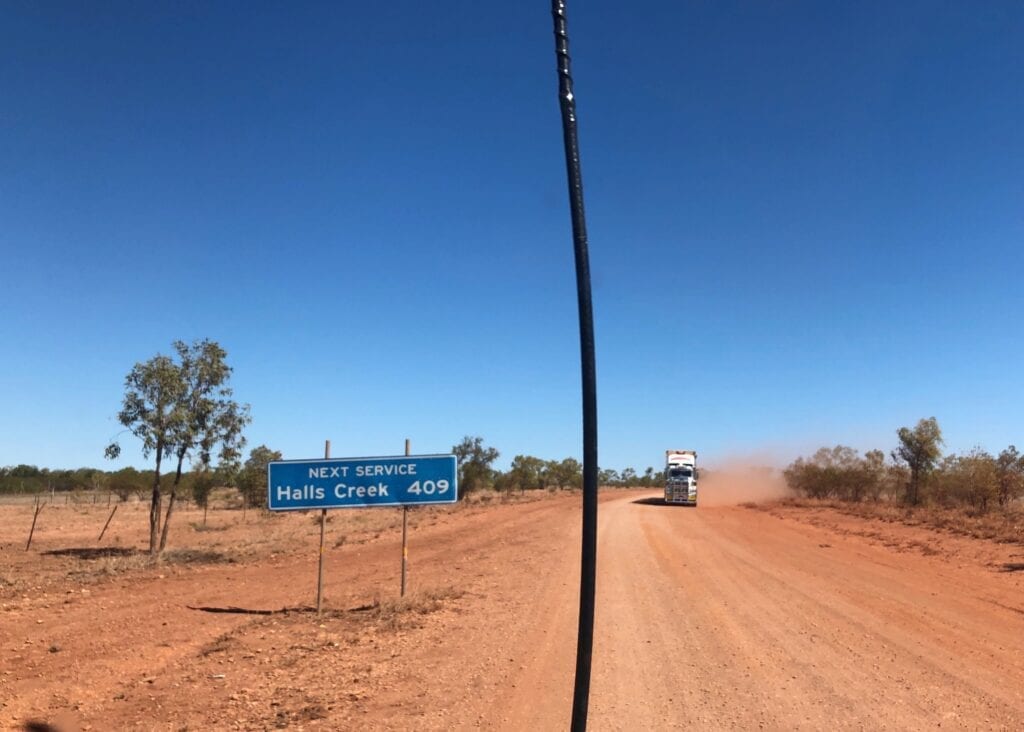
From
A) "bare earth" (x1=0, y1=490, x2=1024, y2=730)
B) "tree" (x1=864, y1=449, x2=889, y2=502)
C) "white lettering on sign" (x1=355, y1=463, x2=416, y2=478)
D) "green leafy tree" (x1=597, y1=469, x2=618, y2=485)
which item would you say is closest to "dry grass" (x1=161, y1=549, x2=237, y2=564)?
"bare earth" (x1=0, y1=490, x2=1024, y2=730)

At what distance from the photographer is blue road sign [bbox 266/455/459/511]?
476 inches

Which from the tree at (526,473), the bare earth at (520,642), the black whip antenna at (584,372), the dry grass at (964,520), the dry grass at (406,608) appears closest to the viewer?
the black whip antenna at (584,372)

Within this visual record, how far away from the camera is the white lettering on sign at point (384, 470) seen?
12.2 meters

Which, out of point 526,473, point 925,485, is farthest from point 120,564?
point 526,473

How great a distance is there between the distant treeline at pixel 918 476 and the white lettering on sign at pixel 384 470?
27706mm

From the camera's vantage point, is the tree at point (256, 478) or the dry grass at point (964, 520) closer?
the dry grass at point (964, 520)

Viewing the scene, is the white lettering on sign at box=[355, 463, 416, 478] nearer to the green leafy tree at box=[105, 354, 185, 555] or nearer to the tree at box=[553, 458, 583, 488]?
the green leafy tree at box=[105, 354, 185, 555]

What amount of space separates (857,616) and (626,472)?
453ft

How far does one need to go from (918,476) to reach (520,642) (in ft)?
141

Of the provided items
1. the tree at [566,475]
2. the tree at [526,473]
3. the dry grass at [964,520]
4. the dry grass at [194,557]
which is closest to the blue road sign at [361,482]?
the dry grass at [194,557]

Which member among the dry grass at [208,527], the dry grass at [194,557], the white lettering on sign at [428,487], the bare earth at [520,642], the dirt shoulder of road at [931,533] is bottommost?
the dry grass at [208,527]

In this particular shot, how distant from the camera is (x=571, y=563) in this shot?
17.8 metres

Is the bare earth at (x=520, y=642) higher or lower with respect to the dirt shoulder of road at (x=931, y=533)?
lower

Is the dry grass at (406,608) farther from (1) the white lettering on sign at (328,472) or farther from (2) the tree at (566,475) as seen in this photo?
(2) the tree at (566,475)
